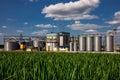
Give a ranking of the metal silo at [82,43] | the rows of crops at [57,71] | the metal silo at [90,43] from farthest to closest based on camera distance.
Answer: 1. the metal silo at [82,43]
2. the metal silo at [90,43]
3. the rows of crops at [57,71]

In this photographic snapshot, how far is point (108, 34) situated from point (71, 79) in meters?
51.4

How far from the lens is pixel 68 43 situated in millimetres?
63125

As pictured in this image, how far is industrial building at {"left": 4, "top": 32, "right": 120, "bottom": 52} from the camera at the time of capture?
53750 millimetres

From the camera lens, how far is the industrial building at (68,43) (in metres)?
53.8

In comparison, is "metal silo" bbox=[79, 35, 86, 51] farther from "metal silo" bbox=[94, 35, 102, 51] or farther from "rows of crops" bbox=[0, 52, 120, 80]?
"rows of crops" bbox=[0, 52, 120, 80]

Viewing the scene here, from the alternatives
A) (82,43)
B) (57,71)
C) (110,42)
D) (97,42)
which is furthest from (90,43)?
(57,71)

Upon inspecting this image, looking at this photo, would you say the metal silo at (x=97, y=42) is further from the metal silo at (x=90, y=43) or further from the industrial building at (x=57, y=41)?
the industrial building at (x=57, y=41)

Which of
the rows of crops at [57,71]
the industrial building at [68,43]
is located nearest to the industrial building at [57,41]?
the industrial building at [68,43]

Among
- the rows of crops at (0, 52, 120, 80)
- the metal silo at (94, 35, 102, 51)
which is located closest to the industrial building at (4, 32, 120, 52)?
the metal silo at (94, 35, 102, 51)

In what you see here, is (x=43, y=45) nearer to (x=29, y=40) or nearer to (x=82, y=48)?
(x=29, y=40)

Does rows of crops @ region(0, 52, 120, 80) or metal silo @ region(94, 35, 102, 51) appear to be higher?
metal silo @ region(94, 35, 102, 51)

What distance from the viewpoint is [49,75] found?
392 cm

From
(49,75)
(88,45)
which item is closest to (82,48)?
(88,45)

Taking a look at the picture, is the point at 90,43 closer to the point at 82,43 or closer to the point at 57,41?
the point at 82,43
